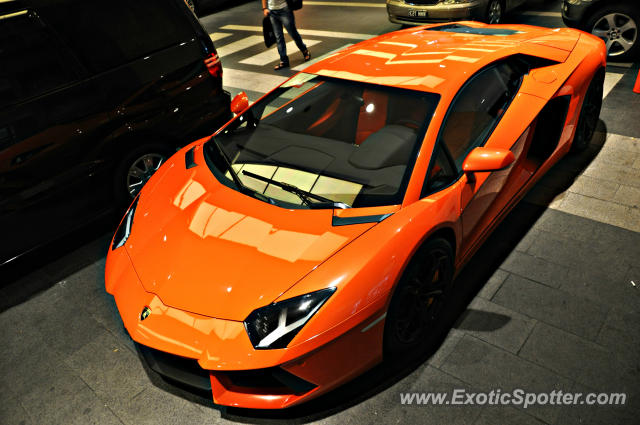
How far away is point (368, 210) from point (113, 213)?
2.57 metres

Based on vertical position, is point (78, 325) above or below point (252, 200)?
below

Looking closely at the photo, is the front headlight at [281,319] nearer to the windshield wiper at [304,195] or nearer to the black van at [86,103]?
the windshield wiper at [304,195]

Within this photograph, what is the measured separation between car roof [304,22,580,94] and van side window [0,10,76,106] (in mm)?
1946

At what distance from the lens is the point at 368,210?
2592mm

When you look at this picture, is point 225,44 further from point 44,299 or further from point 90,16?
point 44,299

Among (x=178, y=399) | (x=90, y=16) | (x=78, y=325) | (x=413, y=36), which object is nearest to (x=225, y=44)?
(x=90, y=16)

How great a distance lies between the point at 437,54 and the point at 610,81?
3849 millimetres

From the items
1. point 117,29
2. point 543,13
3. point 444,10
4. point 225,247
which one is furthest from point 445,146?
point 543,13

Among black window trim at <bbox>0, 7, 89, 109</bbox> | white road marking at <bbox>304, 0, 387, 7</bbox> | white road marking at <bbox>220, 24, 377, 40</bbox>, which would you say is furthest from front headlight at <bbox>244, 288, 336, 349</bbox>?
white road marking at <bbox>304, 0, 387, 7</bbox>

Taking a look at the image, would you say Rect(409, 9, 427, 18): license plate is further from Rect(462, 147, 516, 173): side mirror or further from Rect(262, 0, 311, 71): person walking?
Rect(462, 147, 516, 173): side mirror

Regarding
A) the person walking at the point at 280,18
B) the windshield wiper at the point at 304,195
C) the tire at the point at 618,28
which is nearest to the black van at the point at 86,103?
the windshield wiper at the point at 304,195

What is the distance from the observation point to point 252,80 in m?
7.54

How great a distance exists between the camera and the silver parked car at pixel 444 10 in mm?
7605

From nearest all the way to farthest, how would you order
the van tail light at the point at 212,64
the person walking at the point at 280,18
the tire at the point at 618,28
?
the van tail light at the point at 212,64 → the tire at the point at 618,28 → the person walking at the point at 280,18
